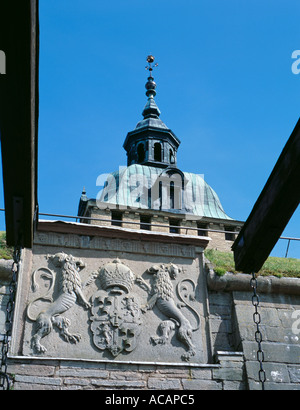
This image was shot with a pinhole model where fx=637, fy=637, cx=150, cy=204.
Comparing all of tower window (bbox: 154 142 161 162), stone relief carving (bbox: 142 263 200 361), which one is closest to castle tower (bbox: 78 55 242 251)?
tower window (bbox: 154 142 161 162)

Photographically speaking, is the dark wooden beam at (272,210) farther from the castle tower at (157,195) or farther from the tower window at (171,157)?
the tower window at (171,157)

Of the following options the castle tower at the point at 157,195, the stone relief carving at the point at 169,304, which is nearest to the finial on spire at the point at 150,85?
the castle tower at the point at 157,195

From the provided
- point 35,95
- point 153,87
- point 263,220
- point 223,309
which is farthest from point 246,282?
point 153,87

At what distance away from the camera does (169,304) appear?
9016mm

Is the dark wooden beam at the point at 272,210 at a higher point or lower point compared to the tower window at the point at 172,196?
lower

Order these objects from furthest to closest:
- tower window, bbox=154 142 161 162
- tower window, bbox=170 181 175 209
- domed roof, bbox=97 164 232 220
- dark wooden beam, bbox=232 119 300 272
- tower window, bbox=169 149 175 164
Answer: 1. tower window, bbox=169 149 175 164
2. tower window, bbox=154 142 161 162
3. tower window, bbox=170 181 175 209
4. domed roof, bbox=97 164 232 220
5. dark wooden beam, bbox=232 119 300 272

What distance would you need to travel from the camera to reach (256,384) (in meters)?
8.57

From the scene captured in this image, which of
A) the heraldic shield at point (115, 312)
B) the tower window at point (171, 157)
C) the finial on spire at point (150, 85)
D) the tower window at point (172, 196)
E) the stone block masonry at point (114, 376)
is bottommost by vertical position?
the stone block masonry at point (114, 376)

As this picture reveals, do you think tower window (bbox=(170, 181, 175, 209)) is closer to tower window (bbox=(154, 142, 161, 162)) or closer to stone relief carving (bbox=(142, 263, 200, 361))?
tower window (bbox=(154, 142, 161, 162))

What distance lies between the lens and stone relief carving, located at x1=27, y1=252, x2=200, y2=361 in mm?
8516

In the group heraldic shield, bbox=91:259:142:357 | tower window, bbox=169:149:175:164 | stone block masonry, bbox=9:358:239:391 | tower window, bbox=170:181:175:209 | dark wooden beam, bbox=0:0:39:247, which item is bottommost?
stone block masonry, bbox=9:358:239:391

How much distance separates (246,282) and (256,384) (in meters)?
1.52

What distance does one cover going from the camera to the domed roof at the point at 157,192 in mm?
37344

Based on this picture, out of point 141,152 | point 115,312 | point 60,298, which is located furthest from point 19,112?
point 141,152
